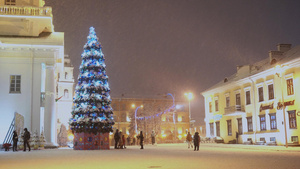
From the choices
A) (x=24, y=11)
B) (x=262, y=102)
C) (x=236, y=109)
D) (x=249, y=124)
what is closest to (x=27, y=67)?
(x=24, y=11)

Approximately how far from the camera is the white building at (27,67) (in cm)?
2977

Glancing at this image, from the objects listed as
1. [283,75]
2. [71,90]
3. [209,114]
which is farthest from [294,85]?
[71,90]

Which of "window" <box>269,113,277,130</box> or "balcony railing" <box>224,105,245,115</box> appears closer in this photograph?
"window" <box>269,113,277,130</box>

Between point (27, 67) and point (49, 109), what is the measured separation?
4074 mm

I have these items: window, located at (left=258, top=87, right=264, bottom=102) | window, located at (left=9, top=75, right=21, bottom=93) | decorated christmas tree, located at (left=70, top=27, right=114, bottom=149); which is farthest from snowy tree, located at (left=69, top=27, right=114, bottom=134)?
window, located at (left=258, top=87, right=264, bottom=102)

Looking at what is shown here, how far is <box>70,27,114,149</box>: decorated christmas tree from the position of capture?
28.2 m

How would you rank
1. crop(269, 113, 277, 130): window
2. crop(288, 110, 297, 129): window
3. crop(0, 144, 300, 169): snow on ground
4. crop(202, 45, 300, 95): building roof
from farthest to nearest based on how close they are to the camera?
1. crop(269, 113, 277, 130): window
2. crop(202, 45, 300, 95): building roof
3. crop(288, 110, 297, 129): window
4. crop(0, 144, 300, 169): snow on ground

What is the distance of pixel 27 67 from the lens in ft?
99.4

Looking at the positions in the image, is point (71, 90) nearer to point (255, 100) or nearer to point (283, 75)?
point (255, 100)

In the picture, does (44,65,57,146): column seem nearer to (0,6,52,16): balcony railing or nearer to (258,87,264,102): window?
(0,6,52,16): balcony railing

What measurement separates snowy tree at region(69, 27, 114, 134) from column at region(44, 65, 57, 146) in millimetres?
2553

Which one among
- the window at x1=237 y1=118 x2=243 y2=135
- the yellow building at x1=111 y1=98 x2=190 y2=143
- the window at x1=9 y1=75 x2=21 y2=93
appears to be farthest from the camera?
the yellow building at x1=111 y1=98 x2=190 y2=143

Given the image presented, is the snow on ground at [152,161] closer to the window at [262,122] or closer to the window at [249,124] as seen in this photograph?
the window at [262,122]

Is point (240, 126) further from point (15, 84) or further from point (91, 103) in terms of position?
point (15, 84)
